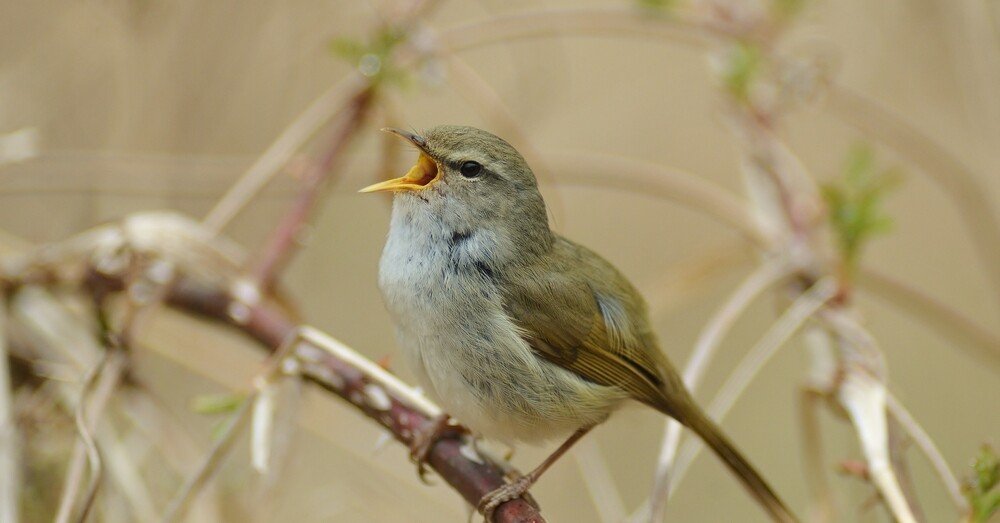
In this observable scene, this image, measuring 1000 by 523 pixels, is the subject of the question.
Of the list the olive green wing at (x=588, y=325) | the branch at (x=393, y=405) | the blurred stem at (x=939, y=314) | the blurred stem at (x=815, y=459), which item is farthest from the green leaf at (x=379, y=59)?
the blurred stem at (x=939, y=314)

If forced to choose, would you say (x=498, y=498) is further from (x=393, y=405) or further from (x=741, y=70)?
(x=741, y=70)

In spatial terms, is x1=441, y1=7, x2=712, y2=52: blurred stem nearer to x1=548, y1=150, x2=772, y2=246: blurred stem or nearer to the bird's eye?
x1=548, y1=150, x2=772, y2=246: blurred stem

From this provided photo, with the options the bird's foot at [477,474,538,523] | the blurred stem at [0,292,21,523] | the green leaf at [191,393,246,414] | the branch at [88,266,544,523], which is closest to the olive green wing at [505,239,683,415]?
the branch at [88,266,544,523]

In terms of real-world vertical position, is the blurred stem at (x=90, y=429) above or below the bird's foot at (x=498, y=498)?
below

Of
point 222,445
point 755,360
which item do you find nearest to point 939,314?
point 755,360

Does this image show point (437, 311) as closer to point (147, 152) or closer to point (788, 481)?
point (147, 152)

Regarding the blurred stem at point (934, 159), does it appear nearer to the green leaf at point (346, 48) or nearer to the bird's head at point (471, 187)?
the bird's head at point (471, 187)

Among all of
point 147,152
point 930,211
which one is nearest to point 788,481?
point 930,211
